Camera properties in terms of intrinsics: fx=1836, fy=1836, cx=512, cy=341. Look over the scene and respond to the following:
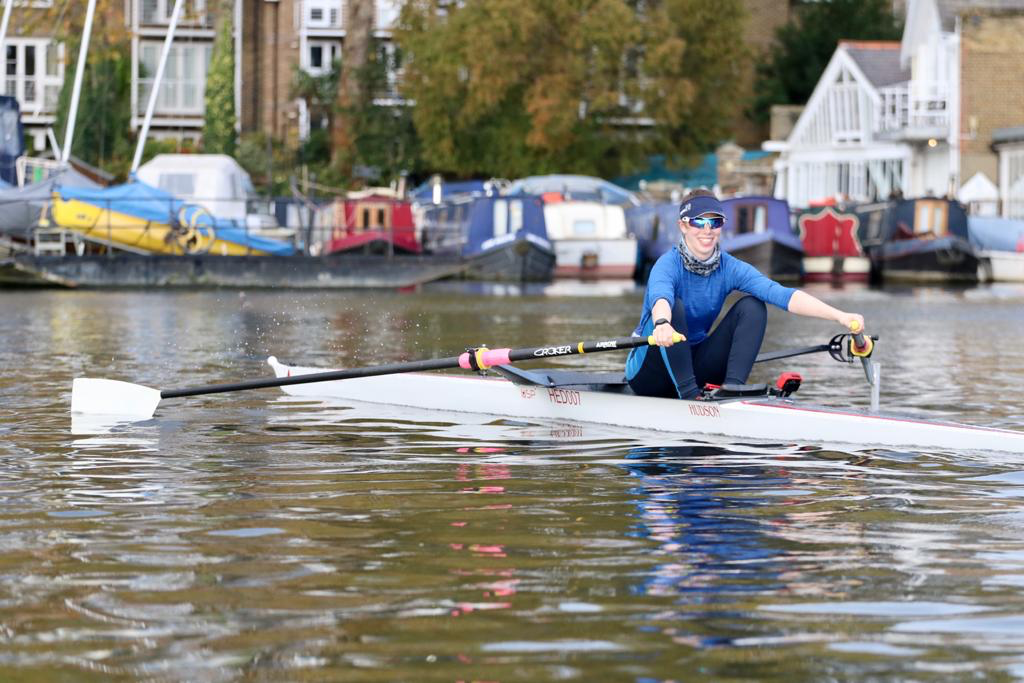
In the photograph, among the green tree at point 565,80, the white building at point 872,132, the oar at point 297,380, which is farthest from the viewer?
the white building at point 872,132

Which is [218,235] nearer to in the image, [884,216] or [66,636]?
[884,216]

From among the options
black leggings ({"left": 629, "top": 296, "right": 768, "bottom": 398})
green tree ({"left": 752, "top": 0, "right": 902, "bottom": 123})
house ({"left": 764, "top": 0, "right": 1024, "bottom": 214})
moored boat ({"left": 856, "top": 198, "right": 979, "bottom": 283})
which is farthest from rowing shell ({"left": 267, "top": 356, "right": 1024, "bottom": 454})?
green tree ({"left": 752, "top": 0, "right": 902, "bottom": 123})

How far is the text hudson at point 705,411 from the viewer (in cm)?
1216

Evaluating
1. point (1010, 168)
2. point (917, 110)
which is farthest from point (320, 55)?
point (1010, 168)

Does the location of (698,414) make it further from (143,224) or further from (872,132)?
(872,132)

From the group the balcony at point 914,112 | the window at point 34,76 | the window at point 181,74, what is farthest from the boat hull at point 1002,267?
the window at point 34,76

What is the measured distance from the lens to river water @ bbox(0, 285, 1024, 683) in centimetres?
→ 634

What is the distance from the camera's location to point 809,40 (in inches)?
2736

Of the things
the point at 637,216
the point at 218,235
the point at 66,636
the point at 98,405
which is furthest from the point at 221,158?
the point at 66,636

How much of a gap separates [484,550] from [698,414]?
→ 14.2ft

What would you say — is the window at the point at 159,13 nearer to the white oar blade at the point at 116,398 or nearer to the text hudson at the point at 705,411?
the white oar blade at the point at 116,398

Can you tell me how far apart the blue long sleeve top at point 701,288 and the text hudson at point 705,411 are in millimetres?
455

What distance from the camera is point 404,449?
1201cm

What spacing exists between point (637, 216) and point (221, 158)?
12.5 m
